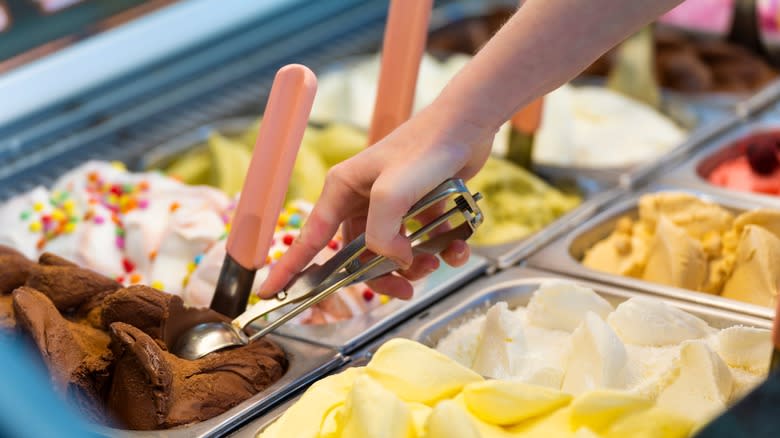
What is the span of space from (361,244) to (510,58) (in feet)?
1.19

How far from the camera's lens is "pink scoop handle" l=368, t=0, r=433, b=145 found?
1681 mm

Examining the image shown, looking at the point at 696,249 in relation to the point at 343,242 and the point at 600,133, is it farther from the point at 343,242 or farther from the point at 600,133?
the point at 600,133

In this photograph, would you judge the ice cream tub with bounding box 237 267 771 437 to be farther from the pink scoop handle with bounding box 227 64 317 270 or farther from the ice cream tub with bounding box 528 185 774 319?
the pink scoop handle with bounding box 227 64 317 270

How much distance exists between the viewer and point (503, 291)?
1796 mm

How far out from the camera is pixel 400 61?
171 centimetres

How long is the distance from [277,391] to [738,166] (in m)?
1.38

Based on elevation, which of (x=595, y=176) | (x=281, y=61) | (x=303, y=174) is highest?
(x=281, y=61)

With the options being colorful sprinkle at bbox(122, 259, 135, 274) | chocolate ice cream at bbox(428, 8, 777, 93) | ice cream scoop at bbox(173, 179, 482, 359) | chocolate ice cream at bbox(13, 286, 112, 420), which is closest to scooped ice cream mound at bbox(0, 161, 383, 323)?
colorful sprinkle at bbox(122, 259, 135, 274)

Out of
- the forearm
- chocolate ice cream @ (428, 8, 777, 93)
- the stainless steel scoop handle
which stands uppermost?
chocolate ice cream @ (428, 8, 777, 93)

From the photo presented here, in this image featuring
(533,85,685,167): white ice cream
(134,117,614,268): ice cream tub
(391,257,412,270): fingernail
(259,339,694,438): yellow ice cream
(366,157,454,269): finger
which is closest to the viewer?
(259,339,694,438): yellow ice cream

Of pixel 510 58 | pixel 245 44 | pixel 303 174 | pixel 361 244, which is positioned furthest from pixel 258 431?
pixel 245 44

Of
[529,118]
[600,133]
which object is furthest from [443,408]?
[600,133]

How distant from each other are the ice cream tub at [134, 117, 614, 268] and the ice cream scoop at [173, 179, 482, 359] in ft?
1.50

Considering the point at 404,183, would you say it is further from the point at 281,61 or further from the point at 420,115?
the point at 281,61
